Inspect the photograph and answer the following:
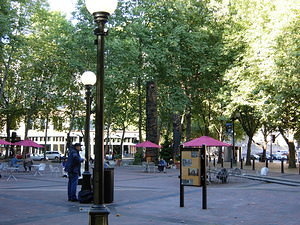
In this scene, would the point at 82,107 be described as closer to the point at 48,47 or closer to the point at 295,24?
the point at 48,47

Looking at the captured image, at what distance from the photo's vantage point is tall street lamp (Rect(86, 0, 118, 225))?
620 centimetres

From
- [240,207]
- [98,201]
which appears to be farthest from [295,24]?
[98,201]

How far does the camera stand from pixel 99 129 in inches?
252

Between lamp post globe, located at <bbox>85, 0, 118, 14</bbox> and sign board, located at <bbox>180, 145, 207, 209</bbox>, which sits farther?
sign board, located at <bbox>180, 145, 207, 209</bbox>

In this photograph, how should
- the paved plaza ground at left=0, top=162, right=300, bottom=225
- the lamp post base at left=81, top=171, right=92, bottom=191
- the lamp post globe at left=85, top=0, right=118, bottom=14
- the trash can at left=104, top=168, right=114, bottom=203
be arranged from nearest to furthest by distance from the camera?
the lamp post globe at left=85, top=0, right=118, bottom=14
the paved plaza ground at left=0, top=162, right=300, bottom=225
the trash can at left=104, top=168, right=114, bottom=203
the lamp post base at left=81, top=171, right=92, bottom=191

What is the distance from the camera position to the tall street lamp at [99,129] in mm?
6199

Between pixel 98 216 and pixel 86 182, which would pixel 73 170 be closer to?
pixel 86 182

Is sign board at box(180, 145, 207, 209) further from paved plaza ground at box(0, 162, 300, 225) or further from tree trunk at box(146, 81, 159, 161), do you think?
tree trunk at box(146, 81, 159, 161)

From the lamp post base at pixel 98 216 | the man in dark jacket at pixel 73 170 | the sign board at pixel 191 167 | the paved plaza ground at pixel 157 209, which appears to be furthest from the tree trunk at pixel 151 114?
the lamp post base at pixel 98 216

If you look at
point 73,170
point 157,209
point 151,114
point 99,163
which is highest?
point 151,114

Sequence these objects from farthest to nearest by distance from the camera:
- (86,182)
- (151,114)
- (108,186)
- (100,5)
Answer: (151,114), (86,182), (108,186), (100,5)

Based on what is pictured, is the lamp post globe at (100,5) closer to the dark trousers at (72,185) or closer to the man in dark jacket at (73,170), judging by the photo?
the man in dark jacket at (73,170)

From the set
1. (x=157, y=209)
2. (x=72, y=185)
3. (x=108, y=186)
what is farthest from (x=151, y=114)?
(x=157, y=209)

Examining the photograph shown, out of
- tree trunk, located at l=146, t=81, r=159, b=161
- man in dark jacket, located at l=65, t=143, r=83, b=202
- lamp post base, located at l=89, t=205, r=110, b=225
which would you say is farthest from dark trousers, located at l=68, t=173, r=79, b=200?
tree trunk, located at l=146, t=81, r=159, b=161
